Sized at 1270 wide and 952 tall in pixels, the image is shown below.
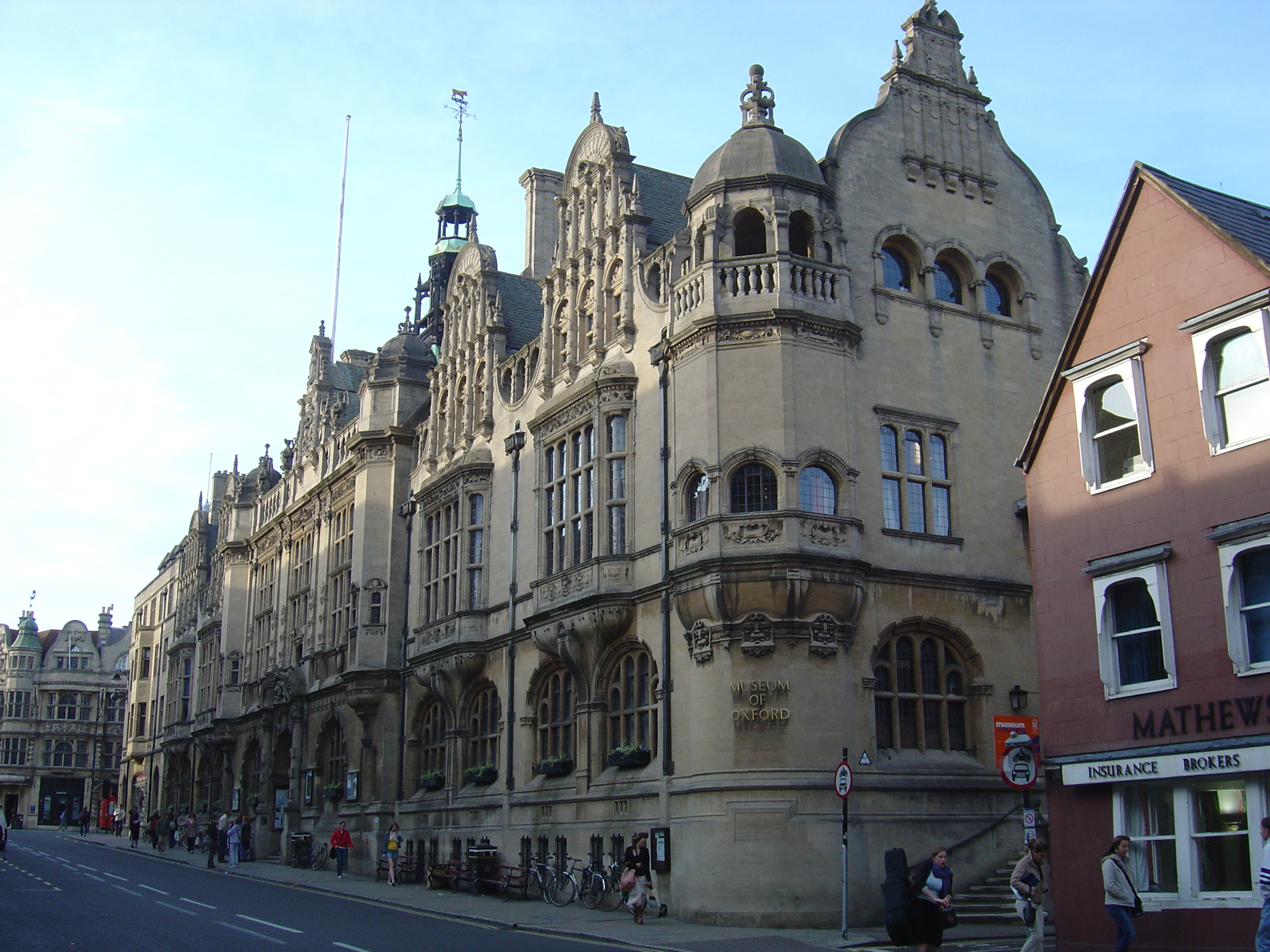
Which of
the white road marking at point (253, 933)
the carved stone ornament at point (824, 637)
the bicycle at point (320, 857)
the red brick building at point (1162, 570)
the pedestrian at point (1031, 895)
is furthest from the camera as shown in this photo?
the bicycle at point (320, 857)

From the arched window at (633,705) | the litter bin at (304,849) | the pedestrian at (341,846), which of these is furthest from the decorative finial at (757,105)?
the litter bin at (304,849)

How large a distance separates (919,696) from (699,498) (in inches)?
254

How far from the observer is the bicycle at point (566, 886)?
95.9 ft

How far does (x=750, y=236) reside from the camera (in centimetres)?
3025

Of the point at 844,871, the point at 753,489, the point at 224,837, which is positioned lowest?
the point at 224,837

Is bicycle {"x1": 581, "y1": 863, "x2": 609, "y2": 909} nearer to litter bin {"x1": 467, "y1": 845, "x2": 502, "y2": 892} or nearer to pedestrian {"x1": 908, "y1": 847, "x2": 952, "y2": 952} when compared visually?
litter bin {"x1": 467, "y1": 845, "x2": 502, "y2": 892}

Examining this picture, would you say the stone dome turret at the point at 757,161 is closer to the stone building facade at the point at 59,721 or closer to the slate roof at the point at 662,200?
the slate roof at the point at 662,200

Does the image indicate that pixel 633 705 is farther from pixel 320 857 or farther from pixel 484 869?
pixel 320 857

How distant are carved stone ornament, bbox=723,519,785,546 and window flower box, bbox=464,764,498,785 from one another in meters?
13.0

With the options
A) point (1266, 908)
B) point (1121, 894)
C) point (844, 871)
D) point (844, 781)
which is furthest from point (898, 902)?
point (844, 871)

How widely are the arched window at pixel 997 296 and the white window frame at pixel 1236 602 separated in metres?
14.8

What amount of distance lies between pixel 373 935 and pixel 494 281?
24.2 meters

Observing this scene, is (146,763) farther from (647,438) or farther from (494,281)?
(647,438)

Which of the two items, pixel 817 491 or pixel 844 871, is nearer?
pixel 844 871
